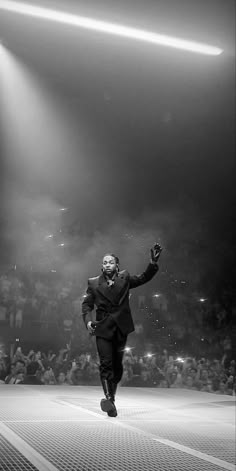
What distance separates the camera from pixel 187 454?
2.36 m

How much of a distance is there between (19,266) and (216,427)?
6406 mm

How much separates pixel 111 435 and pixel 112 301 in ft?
3.41

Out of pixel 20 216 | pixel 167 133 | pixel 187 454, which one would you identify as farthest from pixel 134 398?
pixel 167 133

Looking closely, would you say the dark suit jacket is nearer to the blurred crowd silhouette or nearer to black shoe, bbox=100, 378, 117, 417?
black shoe, bbox=100, 378, 117, 417

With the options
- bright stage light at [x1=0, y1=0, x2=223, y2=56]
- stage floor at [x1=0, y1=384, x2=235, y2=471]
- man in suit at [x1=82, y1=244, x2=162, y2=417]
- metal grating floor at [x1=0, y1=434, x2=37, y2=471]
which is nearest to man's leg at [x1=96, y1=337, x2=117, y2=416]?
man in suit at [x1=82, y1=244, x2=162, y2=417]

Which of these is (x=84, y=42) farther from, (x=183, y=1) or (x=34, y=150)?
(x=34, y=150)

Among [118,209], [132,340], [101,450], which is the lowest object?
[101,450]

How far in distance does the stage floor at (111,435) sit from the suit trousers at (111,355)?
0.28 metres

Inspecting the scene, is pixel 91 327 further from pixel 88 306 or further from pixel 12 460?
pixel 12 460

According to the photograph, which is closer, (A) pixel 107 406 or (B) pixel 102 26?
(A) pixel 107 406

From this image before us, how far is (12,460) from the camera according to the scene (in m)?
2.03

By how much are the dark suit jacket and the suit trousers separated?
0.06 metres

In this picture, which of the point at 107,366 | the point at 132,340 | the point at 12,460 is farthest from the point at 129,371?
the point at 12,460

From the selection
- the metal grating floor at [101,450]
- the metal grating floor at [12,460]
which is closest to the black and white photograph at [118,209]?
the metal grating floor at [101,450]
